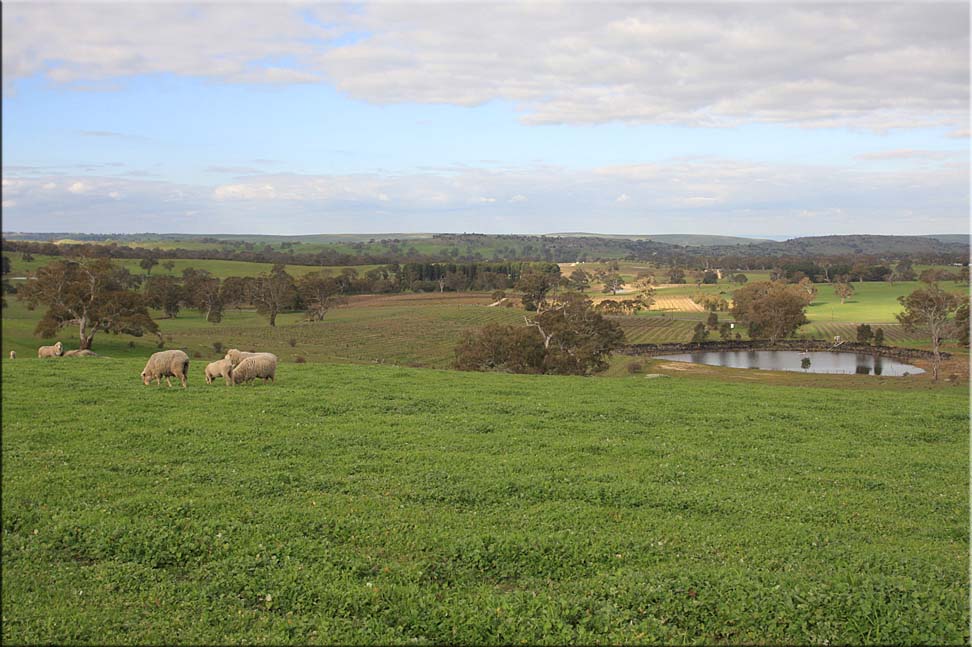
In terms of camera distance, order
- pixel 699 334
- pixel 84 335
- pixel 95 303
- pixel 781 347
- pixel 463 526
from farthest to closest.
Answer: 1. pixel 699 334
2. pixel 781 347
3. pixel 95 303
4. pixel 84 335
5. pixel 463 526

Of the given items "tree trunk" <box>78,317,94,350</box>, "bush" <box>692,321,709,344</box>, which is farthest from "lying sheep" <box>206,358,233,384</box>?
"bush" <box>692,321,709,344</box>

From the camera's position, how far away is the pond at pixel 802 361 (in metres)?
85.0

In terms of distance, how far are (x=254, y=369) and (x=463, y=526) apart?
44.2 feet

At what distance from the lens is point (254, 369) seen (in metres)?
21.2

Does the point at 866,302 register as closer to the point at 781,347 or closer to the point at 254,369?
the point at 781,347

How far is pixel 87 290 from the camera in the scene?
46.4 metres

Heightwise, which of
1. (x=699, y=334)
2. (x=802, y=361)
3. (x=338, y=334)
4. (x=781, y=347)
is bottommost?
(x=802, y=361)

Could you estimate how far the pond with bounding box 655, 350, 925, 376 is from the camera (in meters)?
85.0

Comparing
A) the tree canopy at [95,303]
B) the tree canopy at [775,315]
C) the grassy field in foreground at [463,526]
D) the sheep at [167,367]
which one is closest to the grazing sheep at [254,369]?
the sheep at [167,367]

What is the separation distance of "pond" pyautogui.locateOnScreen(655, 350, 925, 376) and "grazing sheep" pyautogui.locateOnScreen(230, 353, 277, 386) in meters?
74.1

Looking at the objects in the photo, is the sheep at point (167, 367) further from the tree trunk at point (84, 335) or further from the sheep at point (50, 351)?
the tree trunk at point (84, 335)

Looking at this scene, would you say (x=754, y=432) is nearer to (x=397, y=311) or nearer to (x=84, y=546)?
(x=84, y=546)

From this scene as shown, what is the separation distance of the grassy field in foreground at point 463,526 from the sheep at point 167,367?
5.92ft

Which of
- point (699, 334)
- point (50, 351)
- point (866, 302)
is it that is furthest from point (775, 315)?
point (50, 351)
